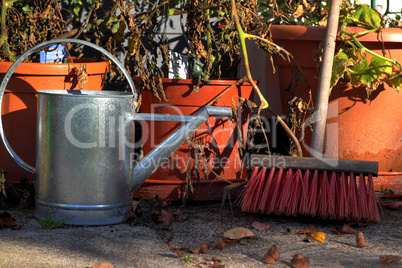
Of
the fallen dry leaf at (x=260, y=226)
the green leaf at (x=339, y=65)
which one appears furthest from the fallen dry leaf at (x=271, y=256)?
the green leaf at (x=339, y=65)

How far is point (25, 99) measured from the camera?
2.08m

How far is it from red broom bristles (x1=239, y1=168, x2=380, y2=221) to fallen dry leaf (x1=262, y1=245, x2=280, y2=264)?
36cm

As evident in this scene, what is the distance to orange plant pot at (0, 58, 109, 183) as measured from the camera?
6.73ft

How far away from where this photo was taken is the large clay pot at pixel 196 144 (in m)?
2.05

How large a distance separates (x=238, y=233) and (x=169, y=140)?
39cm

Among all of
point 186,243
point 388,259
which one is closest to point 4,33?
point 186,243

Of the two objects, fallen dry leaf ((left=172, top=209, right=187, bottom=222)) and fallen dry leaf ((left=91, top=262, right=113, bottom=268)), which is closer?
fallen dry leaf ((left=91, top=262, right=113, bottom=268))

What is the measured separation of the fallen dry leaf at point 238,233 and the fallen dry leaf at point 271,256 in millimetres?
148

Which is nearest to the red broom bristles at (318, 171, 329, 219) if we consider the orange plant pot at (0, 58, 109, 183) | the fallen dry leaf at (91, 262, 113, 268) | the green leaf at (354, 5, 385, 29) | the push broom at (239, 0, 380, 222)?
the push broom at (239, 0, 380, 222)

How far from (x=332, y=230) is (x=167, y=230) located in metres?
0.54

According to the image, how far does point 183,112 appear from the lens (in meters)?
2.07

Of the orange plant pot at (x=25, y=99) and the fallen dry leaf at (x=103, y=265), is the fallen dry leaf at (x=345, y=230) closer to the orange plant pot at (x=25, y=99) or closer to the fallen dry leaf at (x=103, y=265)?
the fallen dry leaf at (x=103, y=265)

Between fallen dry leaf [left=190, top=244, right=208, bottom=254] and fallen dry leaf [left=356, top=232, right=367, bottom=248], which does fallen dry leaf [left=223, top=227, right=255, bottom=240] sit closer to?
fallen dry leaf [left=190, top=244, right=208, bottom=254]

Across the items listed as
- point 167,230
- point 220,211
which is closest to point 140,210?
point 167,230
